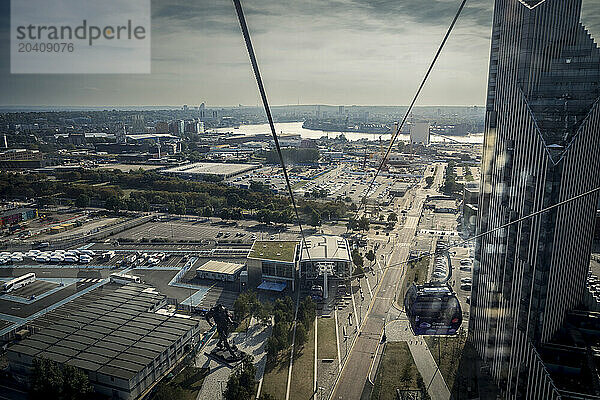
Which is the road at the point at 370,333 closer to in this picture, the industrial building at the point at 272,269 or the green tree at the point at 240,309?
the industrial building at the point at 272,269

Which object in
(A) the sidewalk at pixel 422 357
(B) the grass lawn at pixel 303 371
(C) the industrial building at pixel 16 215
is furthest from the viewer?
(C) the industrial building at pixel 16 215

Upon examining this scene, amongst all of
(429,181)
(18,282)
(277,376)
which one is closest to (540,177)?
(277,376)

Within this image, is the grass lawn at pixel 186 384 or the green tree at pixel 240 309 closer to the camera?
the grass lawn at pixel 186 384

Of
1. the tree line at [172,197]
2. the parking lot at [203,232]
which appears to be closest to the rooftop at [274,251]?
the parking lot at [203,232]

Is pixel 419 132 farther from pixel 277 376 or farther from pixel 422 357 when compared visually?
pixel 277 376

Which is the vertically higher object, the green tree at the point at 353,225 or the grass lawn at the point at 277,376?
the green tree at the point at 353,225

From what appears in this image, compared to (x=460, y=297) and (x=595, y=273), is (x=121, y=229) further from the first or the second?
(x=595, y=273)

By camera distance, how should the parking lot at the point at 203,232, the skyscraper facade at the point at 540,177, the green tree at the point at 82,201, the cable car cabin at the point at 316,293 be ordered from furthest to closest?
the green tree at the point at 82,201, the parking lot at the point at 203,232, the cable car cabin at the point at 316,293, the skyscraper facade at the point at 540,177
